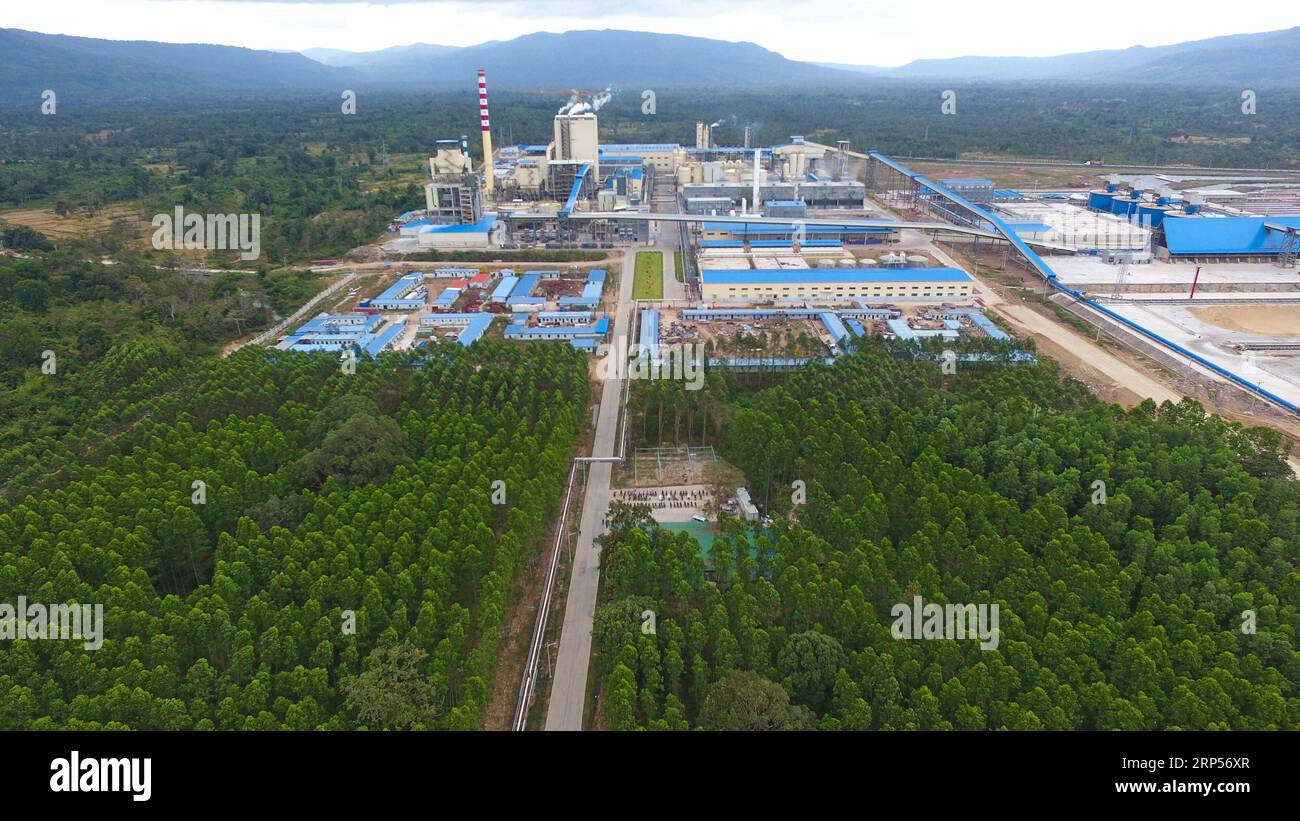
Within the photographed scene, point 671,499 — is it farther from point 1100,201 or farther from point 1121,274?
point 1100,201

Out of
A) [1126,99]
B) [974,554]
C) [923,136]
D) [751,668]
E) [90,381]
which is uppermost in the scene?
[1126,99]

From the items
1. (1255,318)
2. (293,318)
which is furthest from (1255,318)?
(293,318)

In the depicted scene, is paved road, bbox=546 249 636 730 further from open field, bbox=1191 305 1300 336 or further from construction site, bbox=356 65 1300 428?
open field, bbox=1191 305 1300 336

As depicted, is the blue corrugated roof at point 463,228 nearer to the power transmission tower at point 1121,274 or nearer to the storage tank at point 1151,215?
the power transmission tower at point 1121,274

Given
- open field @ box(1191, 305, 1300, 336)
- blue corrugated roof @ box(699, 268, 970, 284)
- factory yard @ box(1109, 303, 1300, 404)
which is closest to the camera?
factory yard @ box(1109, 303, 1300, 404)

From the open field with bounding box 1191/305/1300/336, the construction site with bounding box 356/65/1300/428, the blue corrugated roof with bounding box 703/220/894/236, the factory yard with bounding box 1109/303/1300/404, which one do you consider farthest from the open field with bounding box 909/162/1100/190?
the factory yard with bounding box 1109/303/1300/404
